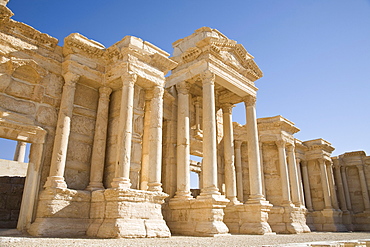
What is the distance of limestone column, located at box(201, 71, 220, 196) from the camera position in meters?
12.3

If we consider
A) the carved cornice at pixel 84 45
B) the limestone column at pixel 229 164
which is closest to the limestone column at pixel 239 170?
the limestone column at pixel 229 164

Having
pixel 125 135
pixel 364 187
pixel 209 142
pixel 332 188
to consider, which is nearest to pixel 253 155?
pixel 209 142

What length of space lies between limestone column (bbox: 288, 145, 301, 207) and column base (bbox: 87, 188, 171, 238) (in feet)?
45.6

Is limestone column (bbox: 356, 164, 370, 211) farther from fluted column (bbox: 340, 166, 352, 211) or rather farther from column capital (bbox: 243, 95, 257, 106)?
column capital (bbox: 243, 95, 257, 106)

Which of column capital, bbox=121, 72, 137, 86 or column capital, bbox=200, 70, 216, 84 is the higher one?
column capital, bbox=200, 70, 216, 84

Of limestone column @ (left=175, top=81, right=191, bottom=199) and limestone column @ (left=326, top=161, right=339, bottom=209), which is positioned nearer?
limestone column @ (left=175, top=81, right=191, bottom=199)

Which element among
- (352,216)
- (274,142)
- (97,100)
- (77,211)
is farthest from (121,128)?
(352,216)

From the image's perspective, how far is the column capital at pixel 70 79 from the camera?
1049 centimetres

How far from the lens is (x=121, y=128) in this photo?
10.2 metres

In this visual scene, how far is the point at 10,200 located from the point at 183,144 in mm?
7504

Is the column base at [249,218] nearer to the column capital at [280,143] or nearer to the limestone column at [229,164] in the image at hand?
the limestone column at [229,164]

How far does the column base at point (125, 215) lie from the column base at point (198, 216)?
1.97m

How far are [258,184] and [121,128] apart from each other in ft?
26.2

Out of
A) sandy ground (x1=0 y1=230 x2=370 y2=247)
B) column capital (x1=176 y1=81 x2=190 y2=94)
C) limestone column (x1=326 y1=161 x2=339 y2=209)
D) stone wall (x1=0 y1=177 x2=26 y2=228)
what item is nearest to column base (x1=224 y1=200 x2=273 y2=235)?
sandy ground (x1=0 y1=230 x2=370 y2=247)
